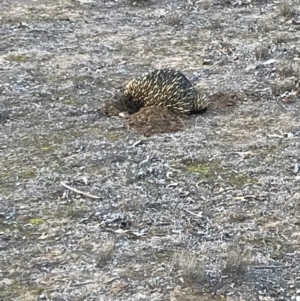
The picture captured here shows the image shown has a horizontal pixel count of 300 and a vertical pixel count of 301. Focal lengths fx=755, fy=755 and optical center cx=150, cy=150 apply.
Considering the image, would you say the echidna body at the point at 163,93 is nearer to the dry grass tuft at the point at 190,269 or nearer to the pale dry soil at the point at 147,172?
the pale dry soil at the point at 147,172

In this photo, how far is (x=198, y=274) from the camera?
421 centimetres

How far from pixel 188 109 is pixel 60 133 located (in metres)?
1.20

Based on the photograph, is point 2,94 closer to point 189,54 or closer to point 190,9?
point 189,54

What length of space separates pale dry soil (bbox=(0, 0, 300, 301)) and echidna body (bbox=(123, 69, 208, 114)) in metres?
0.17

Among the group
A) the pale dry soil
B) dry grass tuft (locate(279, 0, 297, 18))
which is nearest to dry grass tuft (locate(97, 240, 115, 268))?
the pale dry soil

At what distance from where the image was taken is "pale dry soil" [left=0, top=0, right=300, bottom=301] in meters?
4.32

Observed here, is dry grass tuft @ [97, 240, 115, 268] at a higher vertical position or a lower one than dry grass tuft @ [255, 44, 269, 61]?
higher

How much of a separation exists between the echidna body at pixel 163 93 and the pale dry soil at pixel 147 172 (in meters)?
0.17

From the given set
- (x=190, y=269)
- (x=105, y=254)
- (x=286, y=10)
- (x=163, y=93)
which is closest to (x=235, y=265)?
(x=190, y=269)

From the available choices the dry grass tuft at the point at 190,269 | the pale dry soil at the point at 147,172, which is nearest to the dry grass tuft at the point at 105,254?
the pale dry soil at the point at 147,172

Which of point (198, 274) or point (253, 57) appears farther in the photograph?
point (253, 57)

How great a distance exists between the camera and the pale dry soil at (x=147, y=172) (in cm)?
432

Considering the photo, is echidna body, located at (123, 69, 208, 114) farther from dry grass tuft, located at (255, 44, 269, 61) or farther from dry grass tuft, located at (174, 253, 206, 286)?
dry grass tuft, located at (174, 253, 206, 286)

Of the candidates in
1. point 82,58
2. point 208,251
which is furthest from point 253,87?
point 208,251
